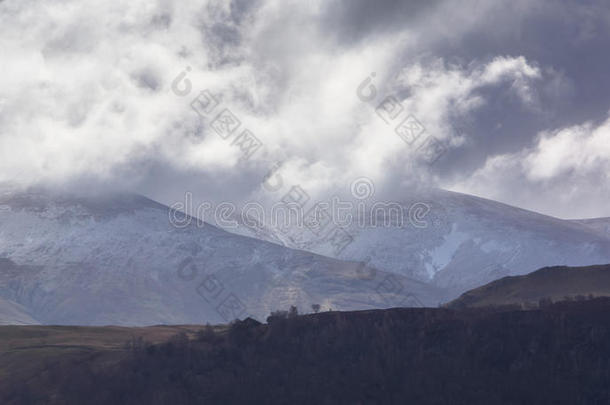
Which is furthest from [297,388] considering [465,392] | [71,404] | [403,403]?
[71,404]

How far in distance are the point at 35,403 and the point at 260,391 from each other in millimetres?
55973

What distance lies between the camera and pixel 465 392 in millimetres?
187875

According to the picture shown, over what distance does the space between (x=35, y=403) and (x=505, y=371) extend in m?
116

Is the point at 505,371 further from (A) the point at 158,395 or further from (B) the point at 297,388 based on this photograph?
(A) the point at 158,395

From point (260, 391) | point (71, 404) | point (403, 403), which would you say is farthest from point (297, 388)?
point (71, 404)

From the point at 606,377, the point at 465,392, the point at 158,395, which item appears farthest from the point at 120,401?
the point at 606,377

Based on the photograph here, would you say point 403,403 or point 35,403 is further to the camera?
point 35,403

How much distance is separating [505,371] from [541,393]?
1317 centimetres

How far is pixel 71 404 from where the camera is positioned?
196 m

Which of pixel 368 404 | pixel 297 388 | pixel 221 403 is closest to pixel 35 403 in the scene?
pixel 221 403

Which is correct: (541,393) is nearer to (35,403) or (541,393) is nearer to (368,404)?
(368,404)

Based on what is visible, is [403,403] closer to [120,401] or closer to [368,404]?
[368,404]

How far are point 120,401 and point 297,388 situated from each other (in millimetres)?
43915

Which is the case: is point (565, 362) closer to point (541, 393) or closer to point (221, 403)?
point (541, 393)
